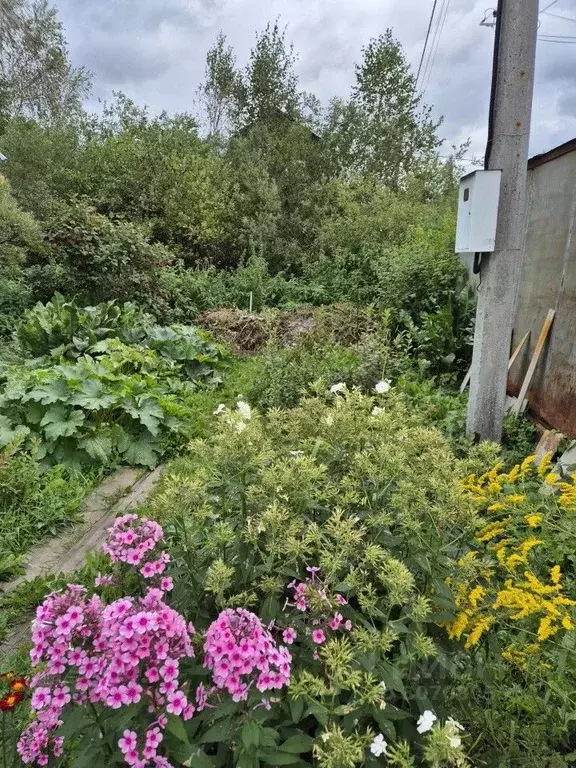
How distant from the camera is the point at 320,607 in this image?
1.07 meters

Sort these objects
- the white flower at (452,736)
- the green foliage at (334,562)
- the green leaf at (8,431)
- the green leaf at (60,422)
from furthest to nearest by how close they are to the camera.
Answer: the green leaf at (60,422)
the green leaf at (8,431)
the green foliage at (334,562)
the white flower at (452,736)

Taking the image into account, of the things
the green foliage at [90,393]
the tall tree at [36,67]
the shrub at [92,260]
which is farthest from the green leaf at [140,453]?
the tall tree at [36,67]

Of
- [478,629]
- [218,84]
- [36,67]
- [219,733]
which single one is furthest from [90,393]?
[36,67]

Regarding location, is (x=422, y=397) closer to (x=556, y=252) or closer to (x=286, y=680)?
(x=556, y=252)

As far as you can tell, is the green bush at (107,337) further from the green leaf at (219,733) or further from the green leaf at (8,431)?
the green leaf at (219,733)

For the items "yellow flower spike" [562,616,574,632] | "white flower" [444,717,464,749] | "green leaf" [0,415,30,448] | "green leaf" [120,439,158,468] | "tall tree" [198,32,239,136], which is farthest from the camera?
"tall tree" [198,32,239,136]

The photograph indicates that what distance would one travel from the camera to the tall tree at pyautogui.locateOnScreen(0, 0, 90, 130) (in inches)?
611

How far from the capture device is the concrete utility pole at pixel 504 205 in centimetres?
244

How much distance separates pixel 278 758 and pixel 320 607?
0.93 feet

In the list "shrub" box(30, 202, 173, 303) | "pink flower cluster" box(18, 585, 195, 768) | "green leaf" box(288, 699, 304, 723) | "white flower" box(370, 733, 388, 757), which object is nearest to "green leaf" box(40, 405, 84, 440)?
"pink flower cluster" box(18, 585, 195, 768)

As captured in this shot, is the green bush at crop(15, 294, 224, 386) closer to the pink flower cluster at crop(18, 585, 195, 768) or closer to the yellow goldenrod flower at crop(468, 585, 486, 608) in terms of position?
the pink flower cluster at crop(18, 585, 195, 768)

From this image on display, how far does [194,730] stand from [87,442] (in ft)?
8.15

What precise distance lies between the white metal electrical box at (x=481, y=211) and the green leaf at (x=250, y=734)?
2.42 m

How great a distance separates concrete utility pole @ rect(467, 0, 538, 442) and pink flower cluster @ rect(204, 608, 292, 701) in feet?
7.40
